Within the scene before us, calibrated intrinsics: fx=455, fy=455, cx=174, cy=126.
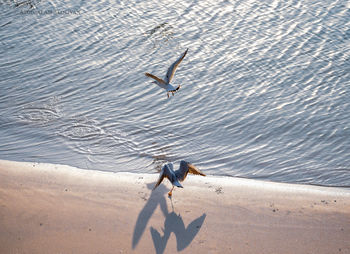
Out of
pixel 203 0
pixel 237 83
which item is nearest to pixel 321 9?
pixel 203 0

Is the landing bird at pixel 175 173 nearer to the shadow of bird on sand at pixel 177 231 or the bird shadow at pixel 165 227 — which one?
the bird shadow at pixel 165 227

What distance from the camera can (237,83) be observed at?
11242mm

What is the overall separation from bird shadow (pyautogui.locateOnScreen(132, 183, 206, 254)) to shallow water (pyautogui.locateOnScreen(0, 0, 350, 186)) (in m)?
1.36

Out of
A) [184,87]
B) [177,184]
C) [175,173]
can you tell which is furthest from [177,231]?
[184,87]

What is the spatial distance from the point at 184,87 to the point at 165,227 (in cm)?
525

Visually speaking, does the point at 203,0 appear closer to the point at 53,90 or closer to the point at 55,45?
the point at 55,45

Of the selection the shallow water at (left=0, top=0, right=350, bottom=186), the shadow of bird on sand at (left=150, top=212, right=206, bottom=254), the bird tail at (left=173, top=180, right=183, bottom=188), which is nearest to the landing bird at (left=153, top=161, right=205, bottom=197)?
the bird tail at (left=173, top=180, right=183, bottom=188)

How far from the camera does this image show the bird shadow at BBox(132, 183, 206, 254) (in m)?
6.23

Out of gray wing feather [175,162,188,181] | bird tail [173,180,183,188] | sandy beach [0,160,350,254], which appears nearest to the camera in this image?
sandy beach [0,160,350,254]

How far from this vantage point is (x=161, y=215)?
681cm

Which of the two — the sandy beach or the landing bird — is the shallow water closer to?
the sandy beach

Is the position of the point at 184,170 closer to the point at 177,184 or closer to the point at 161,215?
the point at 177,184

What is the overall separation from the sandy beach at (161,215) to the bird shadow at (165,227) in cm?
1

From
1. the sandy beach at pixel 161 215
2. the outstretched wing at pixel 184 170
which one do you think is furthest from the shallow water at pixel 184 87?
the outstretched wing at pixel 184 170
